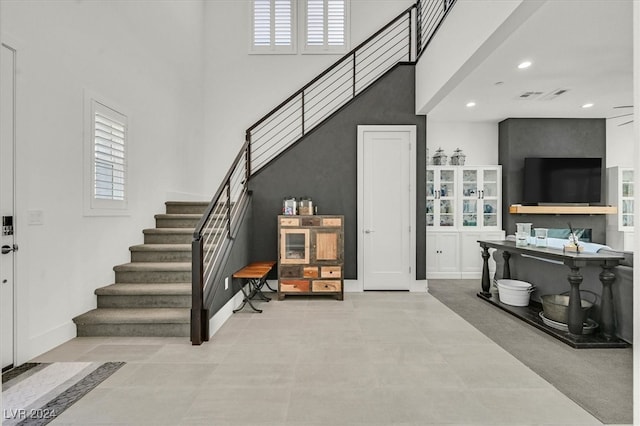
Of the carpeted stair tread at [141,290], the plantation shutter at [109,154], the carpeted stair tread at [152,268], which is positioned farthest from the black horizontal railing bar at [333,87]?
the carpeted stair tread at [141,290]

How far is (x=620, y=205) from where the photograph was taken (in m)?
6.55

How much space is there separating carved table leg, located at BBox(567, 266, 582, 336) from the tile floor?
880 mm

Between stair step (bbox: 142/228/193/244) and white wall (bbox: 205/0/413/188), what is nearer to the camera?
stair step (bbox: 142/228/193/244)

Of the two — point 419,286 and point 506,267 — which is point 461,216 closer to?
point 506,267

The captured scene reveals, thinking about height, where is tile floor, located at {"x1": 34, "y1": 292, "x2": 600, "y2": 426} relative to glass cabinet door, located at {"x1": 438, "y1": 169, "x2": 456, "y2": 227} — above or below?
below

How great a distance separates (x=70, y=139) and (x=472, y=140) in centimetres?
669

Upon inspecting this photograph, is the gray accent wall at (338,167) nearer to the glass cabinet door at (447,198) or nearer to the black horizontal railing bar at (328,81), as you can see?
the black horizontal railing bar at (328,81)

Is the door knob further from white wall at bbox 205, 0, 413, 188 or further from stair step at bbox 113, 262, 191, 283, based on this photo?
white wall at bbox 205, 0, 413, 188

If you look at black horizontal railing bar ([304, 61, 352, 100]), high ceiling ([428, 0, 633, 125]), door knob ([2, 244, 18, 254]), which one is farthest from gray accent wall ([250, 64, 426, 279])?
door knob ([2, 244, 18, 254])

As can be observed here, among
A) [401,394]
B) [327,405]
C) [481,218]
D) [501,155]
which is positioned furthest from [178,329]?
[501,155]

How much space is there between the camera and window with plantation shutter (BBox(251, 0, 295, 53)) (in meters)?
6.79

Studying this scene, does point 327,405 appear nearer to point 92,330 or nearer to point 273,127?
point 92,330

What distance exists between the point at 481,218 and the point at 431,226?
3.23ft

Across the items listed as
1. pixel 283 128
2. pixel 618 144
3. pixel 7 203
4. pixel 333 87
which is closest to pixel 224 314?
pixel 7 203
